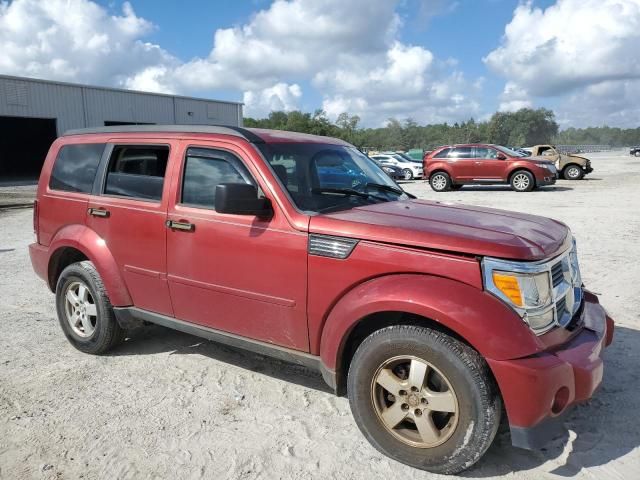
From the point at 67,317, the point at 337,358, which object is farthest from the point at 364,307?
the point at 67,317

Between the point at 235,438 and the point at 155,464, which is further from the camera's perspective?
the point at 235,438

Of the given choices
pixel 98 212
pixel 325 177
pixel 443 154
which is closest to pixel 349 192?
pixel 325 177

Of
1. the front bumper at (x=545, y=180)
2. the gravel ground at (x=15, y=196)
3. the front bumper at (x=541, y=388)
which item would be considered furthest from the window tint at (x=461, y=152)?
the front bumper at (x=541, y=388)

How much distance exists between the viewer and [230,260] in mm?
3527

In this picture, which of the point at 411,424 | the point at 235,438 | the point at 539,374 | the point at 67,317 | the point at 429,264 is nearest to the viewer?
the point at 539,374

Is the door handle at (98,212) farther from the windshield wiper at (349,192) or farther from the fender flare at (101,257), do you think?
the windshield wiper at (349,192)

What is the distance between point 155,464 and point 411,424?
1459mm

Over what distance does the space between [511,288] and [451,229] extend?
479 millimetres

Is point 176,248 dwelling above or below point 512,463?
above

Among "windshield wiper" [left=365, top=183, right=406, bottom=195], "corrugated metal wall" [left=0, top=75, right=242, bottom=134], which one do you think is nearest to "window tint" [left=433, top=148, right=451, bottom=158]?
"corrugated metal wall" [left=0, top=75, right=242, bottom=134]

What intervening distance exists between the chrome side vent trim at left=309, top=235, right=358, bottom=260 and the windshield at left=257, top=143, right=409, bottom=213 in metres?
0.27

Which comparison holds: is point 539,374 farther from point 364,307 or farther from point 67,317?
point 67,317

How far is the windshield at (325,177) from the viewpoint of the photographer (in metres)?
3.51

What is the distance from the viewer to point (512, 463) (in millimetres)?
2977
